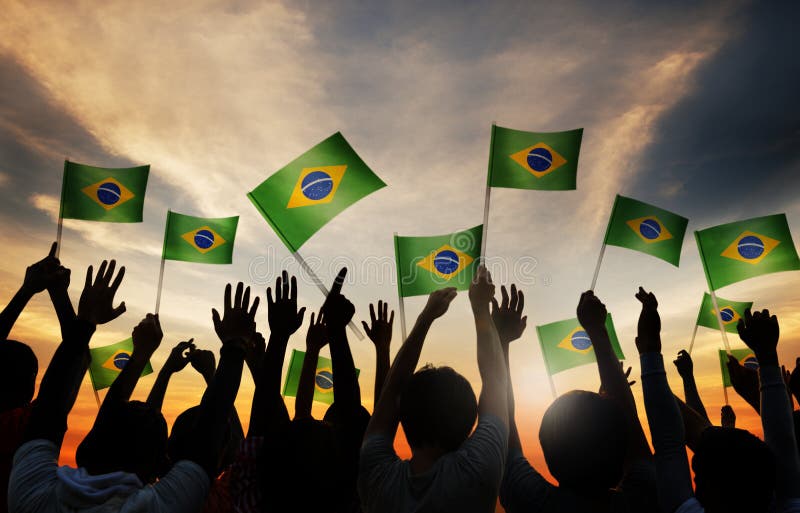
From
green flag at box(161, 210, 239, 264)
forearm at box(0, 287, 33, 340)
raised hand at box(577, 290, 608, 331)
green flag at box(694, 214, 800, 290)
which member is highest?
green flag at box(161, 210, 239, 264)

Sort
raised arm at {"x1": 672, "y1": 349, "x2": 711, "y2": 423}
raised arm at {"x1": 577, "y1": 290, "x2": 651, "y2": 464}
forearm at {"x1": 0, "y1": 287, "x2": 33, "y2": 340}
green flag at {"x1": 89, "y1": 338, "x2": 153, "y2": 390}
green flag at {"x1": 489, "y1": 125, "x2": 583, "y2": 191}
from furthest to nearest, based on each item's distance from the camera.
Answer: green flag at {"x1": 89, "y1": 338, "x2": 153, "y2": 390} < green flag at {"x1": 489, "y1": 125, "x2": 583, "y2": 191} < raised arm at {"x1": 672, "y1": 349, "x2": 711, "y2": 423} < forearm at {"x1": 0, "y1": 287, "x2": 33, "y2": 340} < raised arm at {"x1": 577, "y1": 290, "x2": 651, "y2": 464}

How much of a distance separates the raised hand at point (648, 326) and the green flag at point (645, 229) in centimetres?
773

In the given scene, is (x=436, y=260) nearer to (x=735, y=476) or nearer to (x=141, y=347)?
(x=141, y=347)

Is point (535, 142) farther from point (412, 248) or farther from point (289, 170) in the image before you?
point (289, 170)

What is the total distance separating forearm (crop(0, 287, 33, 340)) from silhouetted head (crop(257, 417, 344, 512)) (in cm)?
287

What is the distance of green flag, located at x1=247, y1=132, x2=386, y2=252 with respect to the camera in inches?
317

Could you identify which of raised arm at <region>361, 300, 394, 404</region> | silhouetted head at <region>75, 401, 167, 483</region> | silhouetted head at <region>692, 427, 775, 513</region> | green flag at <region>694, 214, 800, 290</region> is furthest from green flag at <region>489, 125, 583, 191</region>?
silhouetted head at <region>75, 401, 167, 483</region>

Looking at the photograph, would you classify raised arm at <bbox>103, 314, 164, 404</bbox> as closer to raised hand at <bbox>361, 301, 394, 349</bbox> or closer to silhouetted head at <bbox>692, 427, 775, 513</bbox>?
raised hand at <bbox>361, 301, 394, 349</bbox>

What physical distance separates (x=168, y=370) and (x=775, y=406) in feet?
17.9

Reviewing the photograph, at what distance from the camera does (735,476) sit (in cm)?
261

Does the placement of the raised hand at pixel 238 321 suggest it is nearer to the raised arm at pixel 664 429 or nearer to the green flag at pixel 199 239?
the raised arm at pixel 664 429

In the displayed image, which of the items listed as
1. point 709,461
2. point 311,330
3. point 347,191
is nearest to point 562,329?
point 347,191

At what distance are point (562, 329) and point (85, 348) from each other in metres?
12.7

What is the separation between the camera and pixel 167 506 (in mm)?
2514
